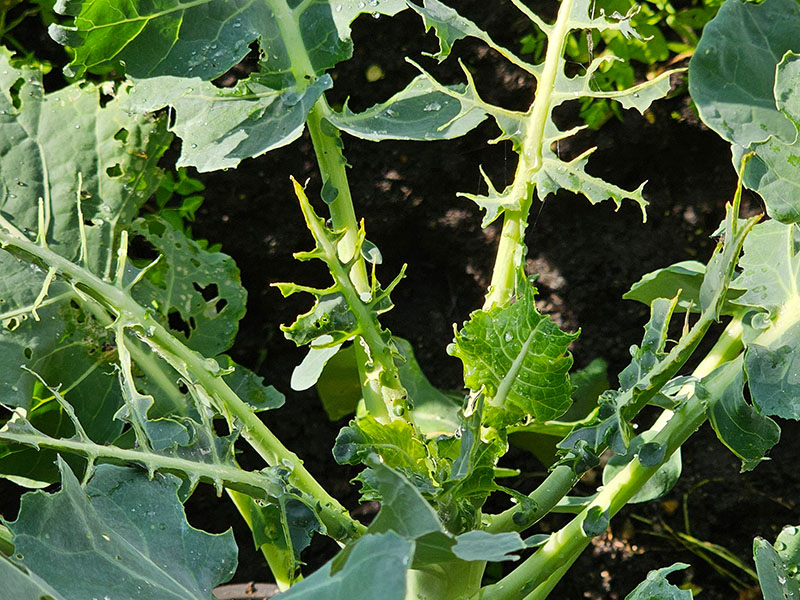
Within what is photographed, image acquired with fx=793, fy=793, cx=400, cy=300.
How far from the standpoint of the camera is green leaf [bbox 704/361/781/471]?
743 millimetres

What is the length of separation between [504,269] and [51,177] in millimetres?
562

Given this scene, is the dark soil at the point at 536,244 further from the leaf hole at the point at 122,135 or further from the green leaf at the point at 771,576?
→ the green leaf at the point at 771,576

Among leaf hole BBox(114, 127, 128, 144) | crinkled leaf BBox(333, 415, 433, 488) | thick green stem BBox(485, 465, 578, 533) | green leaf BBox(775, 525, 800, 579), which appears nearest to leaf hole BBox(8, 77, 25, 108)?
leaf hole BBox(114, 127, 128, 144)

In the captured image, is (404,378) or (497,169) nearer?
(404,378)

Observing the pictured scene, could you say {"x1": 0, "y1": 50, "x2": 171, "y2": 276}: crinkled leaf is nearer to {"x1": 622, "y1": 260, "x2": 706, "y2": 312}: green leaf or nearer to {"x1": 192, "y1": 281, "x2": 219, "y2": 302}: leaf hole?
{"x1": 192, "y1": 281, "x2": 219, "y2": 302}: leaf hole

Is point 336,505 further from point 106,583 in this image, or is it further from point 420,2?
point 420,2

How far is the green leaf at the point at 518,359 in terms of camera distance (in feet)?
2.38

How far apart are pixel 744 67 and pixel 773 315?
26cm

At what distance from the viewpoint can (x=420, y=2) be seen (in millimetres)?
1168

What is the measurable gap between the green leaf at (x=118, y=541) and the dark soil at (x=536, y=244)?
1.99 ft

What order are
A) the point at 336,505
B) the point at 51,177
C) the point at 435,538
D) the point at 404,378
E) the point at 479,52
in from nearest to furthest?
the point at 435,538 → the point at 336,505 → the point at 51,177 → the point at 404,378 → the point at 479,52

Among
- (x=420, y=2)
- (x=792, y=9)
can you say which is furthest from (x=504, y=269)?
(x=420, y=2)

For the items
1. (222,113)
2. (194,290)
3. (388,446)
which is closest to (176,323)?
(194,290)

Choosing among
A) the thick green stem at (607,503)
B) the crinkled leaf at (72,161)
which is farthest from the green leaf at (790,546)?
the crinkled leaf at (72,161)
